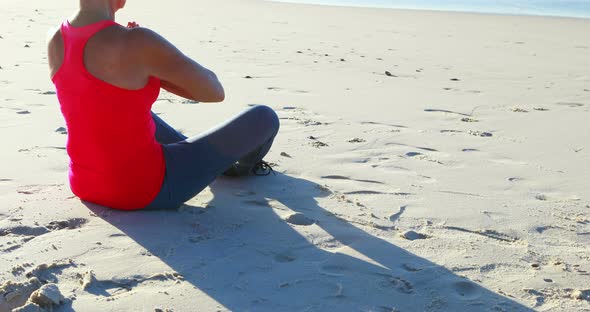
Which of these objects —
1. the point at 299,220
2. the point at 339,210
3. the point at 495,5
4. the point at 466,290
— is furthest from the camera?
the point at 495,5

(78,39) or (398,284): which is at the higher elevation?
(78,39)

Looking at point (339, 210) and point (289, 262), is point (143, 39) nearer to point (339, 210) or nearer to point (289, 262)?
point (289, 262)

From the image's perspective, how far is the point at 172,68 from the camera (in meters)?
2.89

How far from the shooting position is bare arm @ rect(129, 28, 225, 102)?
109 inches

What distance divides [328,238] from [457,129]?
241 centimetres

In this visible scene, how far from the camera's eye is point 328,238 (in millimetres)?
3059

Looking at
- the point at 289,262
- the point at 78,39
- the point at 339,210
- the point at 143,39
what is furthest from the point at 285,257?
the point at 78,39

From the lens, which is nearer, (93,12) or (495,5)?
(93,12)

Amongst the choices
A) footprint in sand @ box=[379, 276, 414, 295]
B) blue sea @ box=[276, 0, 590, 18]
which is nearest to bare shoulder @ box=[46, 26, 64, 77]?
footprint in sand @ box=[379, 276, 414, 295]

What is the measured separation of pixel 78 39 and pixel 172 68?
377 millimetres

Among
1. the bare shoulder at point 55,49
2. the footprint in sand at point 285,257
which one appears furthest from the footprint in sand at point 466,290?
the bare shoulder at point 55,49

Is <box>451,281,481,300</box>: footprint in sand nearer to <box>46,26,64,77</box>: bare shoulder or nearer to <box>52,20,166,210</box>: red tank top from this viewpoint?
<box>52,20,166,210</box>: red tank top

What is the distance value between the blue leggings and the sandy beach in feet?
0.38

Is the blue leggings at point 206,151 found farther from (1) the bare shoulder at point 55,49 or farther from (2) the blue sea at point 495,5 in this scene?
(2) the blue sea at point 495,5
